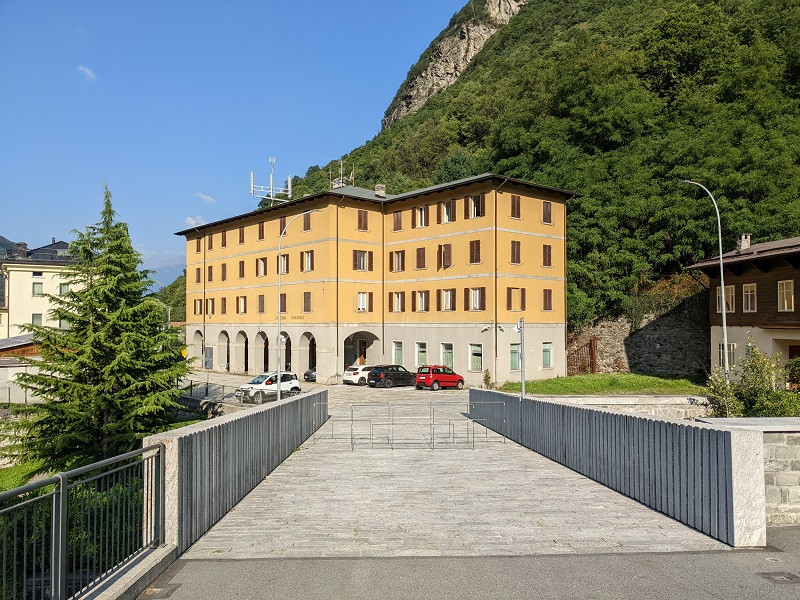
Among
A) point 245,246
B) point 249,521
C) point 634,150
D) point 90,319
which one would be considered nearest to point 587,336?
point 634,150

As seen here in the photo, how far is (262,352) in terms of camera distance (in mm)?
54438

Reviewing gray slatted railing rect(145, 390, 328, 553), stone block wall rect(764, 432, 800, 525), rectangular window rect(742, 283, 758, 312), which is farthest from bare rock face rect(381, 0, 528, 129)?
stone block wall rect(764, 432, 800, 525)

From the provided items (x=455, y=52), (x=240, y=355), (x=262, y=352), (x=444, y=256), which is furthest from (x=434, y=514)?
(x=455, y=52)

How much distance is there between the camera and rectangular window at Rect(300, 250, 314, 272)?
155 feet

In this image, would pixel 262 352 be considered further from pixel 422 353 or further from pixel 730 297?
pixel 730 297

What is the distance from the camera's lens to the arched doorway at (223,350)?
188ft

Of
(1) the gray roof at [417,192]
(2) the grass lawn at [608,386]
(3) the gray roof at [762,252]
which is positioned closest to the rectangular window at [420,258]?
(1) the gray roof at [417,192]

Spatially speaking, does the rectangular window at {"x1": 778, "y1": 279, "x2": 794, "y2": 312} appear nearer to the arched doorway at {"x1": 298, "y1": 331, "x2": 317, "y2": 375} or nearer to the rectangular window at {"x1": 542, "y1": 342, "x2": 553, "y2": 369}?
the rectangular window at {"x1": 542, "y1": 342, "x2": 553, "y2": 369}

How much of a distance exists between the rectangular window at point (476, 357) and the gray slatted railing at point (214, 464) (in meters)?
27.3

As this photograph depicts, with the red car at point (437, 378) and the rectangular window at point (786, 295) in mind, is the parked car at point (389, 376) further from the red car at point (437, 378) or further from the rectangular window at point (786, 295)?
the rectangular window at point (786, 295)

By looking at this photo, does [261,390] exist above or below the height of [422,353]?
below

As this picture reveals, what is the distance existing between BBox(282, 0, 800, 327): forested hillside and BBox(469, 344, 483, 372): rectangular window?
10.4m

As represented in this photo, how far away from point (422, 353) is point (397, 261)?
7.69 metres

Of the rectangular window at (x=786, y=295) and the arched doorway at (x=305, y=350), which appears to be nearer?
the rectangular window at (x=786, y=295)
